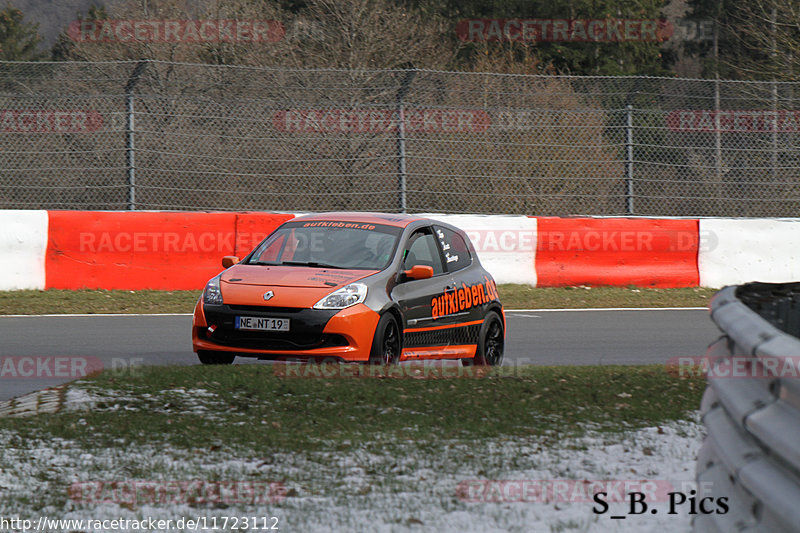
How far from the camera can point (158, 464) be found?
17.5ft

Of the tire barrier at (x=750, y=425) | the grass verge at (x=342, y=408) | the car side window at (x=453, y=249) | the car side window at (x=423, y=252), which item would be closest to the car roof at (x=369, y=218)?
the car side window at (x=423, y=252)

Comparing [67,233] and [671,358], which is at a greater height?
[67,233]

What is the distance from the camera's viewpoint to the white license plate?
8828mm

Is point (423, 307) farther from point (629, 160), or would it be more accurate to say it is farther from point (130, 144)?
point (629, 160)

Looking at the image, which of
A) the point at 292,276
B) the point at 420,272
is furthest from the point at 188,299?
the point at 420,272

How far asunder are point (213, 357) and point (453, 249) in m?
2.58

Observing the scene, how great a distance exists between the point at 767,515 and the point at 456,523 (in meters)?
1.59

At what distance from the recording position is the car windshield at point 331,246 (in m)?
9.71

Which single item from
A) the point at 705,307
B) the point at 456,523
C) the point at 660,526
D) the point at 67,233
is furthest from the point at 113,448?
the point at 705,307

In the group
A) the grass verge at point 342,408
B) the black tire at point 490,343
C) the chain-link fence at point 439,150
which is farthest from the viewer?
the chain-link fence at point 439,150

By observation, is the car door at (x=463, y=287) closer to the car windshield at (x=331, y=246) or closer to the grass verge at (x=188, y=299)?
the car windshield at (x=331, y=246)

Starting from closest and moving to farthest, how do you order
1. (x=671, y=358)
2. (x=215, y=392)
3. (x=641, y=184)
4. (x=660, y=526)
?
(x=660, y=526)
(x=215, y=392)
(x=671, y=358)
(x=641, y=184)

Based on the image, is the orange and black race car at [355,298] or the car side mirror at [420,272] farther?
the car side mirror at [420,272]

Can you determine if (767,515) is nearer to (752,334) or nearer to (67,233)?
(752,334)
